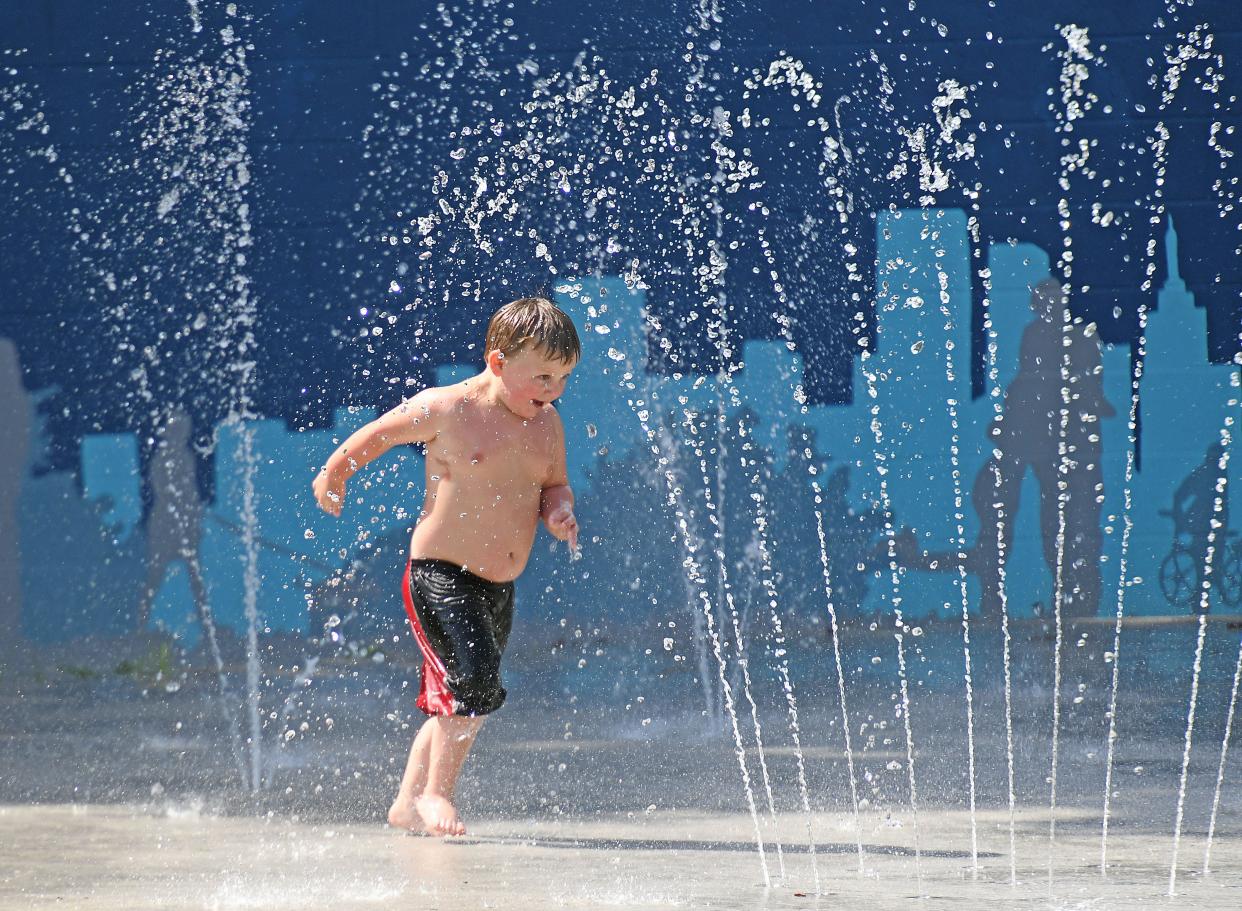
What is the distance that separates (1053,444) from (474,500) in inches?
130

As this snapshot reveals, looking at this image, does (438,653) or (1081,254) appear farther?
(1081,254)

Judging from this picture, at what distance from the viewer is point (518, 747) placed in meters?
3.72

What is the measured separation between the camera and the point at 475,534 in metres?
2.99

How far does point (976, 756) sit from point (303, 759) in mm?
1458

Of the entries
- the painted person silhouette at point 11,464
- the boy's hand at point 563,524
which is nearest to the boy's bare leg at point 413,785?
the boy's hand at point 563,524

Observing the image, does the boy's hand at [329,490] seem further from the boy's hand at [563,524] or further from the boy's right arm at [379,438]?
the boy's hand at [563,524]

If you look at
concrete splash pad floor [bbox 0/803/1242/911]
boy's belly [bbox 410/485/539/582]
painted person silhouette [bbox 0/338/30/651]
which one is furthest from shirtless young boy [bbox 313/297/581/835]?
painted person silhouette [bbox 0/338/30/651]

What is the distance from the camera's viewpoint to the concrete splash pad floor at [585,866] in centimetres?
236

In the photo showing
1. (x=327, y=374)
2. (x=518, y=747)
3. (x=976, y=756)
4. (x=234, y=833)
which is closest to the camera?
(x=234, y=833)

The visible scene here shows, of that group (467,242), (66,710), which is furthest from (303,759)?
(467,242)

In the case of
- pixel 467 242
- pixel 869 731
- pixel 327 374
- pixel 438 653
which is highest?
pixel 467 242

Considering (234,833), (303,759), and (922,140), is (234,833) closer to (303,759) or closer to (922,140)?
(303,759)

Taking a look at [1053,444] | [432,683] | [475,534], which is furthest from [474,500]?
[1053,444]

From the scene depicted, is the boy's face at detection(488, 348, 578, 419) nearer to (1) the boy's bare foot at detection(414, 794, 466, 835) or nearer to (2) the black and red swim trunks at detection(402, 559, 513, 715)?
(2) the black and red swim trunks at detection(402, 559, 513, 715)
